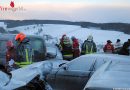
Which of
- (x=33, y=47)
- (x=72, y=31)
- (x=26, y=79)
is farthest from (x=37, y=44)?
(x=72, y=31)

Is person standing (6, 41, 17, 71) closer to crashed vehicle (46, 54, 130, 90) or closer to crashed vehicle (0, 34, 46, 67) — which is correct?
crashed vehicle (0, 34, 46, 67)

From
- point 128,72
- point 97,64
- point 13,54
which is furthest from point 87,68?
point 128,72

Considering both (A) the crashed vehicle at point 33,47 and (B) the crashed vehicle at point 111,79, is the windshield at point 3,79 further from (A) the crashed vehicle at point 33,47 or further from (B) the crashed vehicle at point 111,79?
(A) the crashed vehicle at point 33,47

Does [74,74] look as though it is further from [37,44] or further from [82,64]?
[37,44]

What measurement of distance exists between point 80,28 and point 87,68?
2817 centimetres

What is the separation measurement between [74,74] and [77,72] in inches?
3.7

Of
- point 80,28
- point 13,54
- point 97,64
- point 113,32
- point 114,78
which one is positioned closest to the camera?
point 114,78

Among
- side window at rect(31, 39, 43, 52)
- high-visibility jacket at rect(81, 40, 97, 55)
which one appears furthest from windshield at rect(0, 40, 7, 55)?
high-visibility jacket at rect(81, 40, 97, 55)

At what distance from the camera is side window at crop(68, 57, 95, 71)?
13.8 m

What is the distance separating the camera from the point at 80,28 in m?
41.8

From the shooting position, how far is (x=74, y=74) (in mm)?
13805

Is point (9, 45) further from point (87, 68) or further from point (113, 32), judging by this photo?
point (113, 32)

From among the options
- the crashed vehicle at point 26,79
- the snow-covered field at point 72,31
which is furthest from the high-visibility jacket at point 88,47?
the snow-covered field at point 72,31

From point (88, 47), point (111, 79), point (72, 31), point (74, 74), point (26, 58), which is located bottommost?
point (72, 31)
